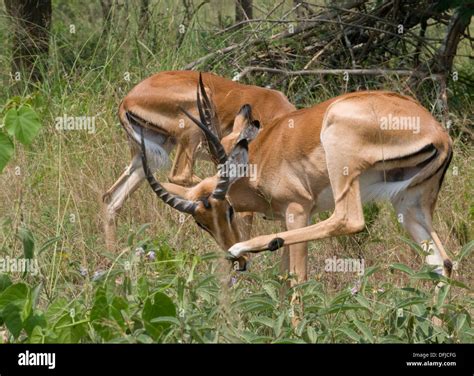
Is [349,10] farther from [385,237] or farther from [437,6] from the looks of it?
[385,237]

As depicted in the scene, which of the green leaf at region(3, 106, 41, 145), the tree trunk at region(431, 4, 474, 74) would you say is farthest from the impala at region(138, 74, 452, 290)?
the tree trunk at region(431, 4, 474, 74)

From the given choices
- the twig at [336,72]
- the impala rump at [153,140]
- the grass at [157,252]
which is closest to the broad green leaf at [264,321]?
the grass at [157,252]

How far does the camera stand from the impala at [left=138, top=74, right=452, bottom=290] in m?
5.45

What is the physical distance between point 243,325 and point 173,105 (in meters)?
2.90

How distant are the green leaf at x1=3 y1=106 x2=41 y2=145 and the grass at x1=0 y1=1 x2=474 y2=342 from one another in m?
0.44

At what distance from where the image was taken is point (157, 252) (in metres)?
5.46

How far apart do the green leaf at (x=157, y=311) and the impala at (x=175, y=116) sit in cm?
300

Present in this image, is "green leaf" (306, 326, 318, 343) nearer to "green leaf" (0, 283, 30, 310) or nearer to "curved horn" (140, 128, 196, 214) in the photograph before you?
"green leaf" (0, 283, 30, 310)

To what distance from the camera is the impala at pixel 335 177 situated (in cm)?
545

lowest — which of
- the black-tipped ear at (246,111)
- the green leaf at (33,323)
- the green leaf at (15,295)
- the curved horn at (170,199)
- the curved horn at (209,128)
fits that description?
the green leaf at (33,323)

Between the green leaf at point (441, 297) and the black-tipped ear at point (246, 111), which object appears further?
the black-tipped ear at point (246, 111)

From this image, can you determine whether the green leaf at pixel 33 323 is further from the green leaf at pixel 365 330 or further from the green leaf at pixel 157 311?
the green leaf at pixel 365 330

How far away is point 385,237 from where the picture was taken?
639 centimetres

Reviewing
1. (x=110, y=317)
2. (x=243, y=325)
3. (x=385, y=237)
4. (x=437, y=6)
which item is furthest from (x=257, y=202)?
(x=437, y=6)
